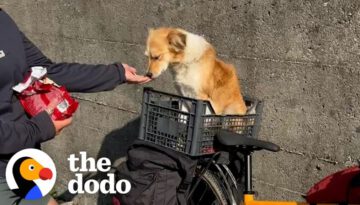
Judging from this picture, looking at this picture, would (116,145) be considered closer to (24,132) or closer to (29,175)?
(29,175)

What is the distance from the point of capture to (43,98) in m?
2.45

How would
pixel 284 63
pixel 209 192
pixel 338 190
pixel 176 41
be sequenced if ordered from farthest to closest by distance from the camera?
1. pixel 176 41
2. pixel 284 63
3. pixel 209 192
4. pixel 338 190

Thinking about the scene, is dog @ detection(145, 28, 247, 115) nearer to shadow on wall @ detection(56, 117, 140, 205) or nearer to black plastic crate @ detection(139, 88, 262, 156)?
black plastic crate @ detection(139, 88, 262, 156)

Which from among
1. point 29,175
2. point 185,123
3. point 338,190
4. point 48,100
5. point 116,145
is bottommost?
point 116,145

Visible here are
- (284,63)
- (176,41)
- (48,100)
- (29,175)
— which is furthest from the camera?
(176,41)

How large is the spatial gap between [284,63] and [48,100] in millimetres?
1636

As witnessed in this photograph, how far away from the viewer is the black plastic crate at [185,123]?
110 inches

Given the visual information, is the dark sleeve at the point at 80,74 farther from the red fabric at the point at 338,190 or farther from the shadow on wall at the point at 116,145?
the shadow on wall at the point at 116,145

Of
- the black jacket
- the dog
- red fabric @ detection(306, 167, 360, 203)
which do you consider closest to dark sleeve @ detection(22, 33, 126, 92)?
the black jacket

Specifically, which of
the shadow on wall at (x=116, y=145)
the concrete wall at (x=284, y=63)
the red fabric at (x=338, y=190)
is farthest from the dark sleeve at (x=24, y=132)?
the shadow on wall at (x=116, y=145)

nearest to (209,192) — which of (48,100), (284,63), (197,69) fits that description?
(197,69)

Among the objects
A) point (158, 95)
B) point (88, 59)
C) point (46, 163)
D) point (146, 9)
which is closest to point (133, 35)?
point (146, 9)

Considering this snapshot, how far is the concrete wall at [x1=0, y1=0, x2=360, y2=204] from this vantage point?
10.3 ft

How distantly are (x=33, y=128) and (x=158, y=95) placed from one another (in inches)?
34.7
